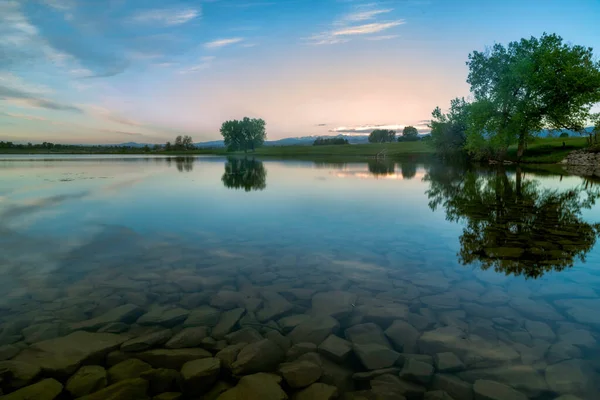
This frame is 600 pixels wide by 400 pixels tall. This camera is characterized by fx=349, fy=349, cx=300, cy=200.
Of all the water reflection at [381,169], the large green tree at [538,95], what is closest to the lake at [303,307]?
the water reflection at [381,169]

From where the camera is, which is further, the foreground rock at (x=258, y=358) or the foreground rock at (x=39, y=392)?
the foreground rock at (x=258, y=358)

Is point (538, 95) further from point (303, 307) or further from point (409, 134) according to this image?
point (409, 134)

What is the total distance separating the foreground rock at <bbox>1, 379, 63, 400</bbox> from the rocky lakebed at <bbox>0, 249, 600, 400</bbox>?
0.6 inches

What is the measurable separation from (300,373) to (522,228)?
1062 centimetres

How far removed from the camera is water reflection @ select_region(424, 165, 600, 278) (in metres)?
8.55

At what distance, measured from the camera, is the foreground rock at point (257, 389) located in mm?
3938

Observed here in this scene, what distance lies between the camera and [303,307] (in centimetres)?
614

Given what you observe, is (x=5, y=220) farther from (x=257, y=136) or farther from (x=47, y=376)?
(x=257, y=136)

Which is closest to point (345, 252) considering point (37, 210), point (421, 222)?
point (421, 222)

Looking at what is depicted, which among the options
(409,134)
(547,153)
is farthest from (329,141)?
(547,153)

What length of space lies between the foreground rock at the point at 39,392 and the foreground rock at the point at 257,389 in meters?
1.89

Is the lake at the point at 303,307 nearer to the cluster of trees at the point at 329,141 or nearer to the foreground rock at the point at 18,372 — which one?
the foreground rock at the point at 18,372

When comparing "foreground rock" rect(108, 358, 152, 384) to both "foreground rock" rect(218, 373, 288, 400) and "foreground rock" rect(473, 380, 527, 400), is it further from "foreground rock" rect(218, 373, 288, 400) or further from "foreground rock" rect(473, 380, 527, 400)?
"foreground rock" rect(473, 380, 527, 400)

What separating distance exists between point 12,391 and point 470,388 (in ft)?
17.4
